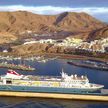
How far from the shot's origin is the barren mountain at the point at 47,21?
140m

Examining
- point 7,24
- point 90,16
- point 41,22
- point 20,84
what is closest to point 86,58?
point 20,84

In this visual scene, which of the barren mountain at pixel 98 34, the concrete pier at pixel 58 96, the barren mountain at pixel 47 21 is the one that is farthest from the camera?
the barren mountain at pixel 47 21

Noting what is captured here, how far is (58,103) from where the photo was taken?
32.8 meters

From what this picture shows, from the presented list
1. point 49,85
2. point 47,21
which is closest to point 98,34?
point 47,21

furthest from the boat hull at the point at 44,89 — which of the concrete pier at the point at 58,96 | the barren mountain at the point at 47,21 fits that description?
the barren mountain at the point at 47,21

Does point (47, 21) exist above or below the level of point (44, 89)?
above

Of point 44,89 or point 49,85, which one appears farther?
point 49,85

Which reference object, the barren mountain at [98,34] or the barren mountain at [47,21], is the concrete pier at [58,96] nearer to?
the barren mountain at [98,34]

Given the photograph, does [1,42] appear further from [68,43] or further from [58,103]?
A: [58,103]

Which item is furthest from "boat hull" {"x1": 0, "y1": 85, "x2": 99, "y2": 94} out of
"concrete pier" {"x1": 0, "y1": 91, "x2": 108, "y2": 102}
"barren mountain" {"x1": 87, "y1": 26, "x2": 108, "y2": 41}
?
"barren mountain" {"x1": 87, "y1": 26, "x2": 108, "y2": 41}

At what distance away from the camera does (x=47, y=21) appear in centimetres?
16575

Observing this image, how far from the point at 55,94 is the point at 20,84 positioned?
350 centimetres

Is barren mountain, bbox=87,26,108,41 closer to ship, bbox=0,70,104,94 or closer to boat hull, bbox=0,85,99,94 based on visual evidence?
ship, bbox=0,70,104,94

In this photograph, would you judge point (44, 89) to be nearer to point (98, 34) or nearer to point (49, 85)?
point (49, 85)
